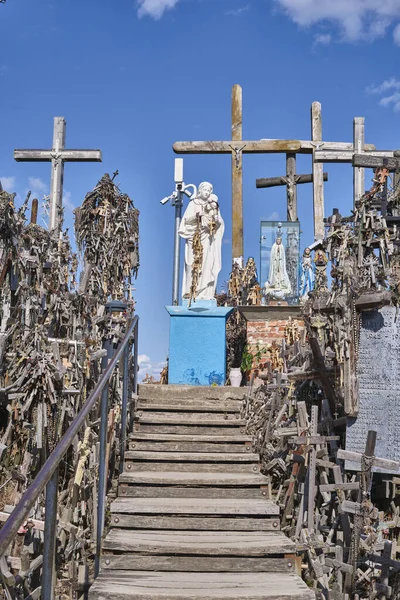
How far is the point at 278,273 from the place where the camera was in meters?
12.0

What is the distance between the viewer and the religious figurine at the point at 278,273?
38.7 feet

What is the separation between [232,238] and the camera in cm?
1223

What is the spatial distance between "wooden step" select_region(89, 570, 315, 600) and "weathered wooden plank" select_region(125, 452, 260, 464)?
5.71 feet

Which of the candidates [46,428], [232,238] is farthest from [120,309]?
[232,238]

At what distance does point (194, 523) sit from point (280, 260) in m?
7.82

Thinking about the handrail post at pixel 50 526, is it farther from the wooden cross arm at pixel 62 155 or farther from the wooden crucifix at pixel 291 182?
the wooden crucifix at pixel 291 182

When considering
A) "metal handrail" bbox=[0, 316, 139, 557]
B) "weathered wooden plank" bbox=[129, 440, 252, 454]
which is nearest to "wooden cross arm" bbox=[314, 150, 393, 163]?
"weathered wooden plank" bbox=[129, 440, 252, 454]

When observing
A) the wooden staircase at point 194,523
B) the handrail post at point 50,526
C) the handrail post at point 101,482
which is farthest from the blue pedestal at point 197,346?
the handrail post at point 50,526

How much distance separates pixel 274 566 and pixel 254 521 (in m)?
0.58

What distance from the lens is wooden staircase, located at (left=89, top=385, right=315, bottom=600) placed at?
3.84 metres

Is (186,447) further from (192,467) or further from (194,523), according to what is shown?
(194,523)

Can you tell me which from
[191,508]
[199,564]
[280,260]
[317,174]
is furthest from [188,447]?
[317,174]

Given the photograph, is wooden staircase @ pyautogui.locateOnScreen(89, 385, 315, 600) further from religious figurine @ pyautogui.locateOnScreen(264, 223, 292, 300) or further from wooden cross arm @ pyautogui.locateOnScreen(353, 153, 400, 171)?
religious figurine @ pyautogui.locateOnScreen(264, 223, 292, 300)

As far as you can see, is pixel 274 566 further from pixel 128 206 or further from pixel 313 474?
pixel 128 206
